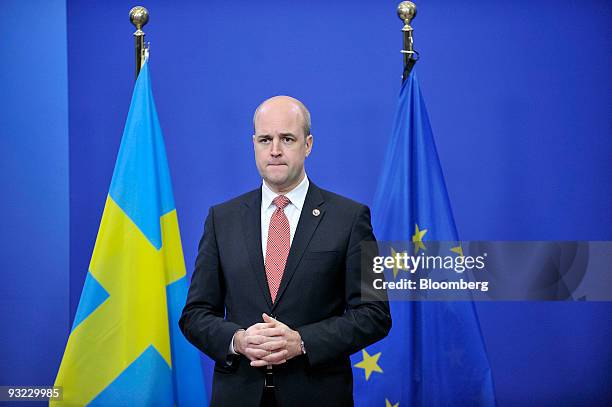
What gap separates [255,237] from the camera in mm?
2232

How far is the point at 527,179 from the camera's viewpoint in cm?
361

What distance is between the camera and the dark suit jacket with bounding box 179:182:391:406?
6.89 ft

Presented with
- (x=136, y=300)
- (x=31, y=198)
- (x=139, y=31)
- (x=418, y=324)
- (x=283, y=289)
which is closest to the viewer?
(x=283, y=289)

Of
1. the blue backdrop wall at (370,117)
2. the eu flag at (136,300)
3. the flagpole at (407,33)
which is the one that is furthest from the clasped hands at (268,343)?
the blue backdrop wall at (370,117)

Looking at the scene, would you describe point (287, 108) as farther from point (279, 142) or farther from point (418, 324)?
point (418, 324)

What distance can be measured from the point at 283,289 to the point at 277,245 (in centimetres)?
15

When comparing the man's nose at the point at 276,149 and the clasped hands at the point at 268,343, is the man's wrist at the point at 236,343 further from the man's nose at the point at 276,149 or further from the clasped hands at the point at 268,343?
the man's nose at the point at 276,149

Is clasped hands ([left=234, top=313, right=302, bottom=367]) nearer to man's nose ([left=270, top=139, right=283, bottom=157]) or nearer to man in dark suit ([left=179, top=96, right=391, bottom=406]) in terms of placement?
man in dark suit ([left=179, top=96, right=391, bottom=406])

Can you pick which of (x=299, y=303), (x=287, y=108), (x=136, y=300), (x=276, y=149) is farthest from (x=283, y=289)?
(x=136, y=300)

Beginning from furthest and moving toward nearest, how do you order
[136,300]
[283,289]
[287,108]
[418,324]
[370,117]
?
[370,117], [418,324], [136,300], [287,108], [283,289]

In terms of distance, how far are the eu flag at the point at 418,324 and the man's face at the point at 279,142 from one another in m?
0.89

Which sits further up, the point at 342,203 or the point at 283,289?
the point at 342,203

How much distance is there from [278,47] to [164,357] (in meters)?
1.63

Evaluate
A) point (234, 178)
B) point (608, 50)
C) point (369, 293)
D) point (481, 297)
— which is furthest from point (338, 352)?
point (608, 50)
